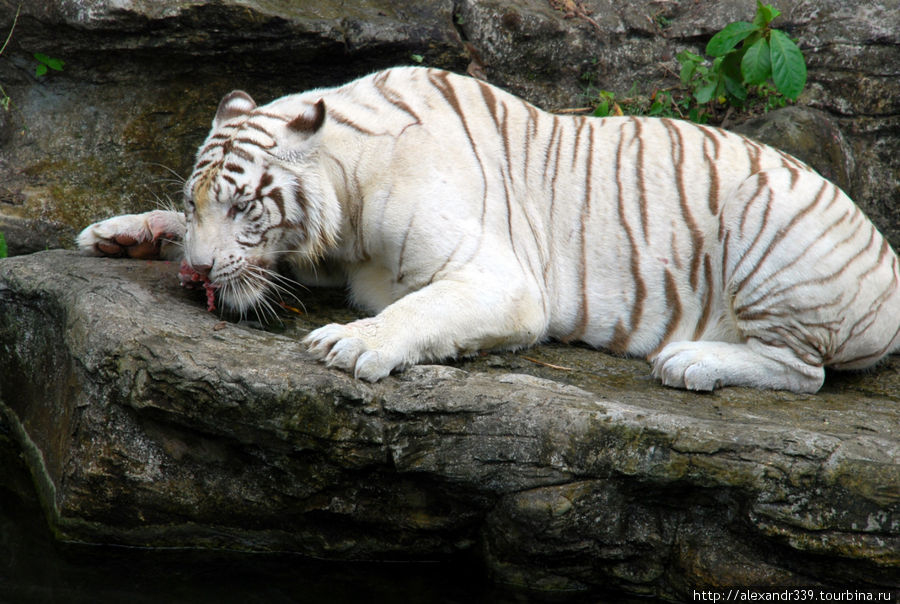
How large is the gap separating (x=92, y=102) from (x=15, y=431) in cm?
210

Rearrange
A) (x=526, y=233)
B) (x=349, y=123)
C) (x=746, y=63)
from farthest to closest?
(x=746, y=63) < (x=526, y=233) < (x=349, y=123)

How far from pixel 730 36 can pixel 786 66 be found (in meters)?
0.34

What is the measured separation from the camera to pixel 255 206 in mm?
3217

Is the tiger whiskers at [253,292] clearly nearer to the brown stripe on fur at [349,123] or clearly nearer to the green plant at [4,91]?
the brown stripe on fur at [349,123]

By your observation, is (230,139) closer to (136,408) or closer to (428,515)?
(136,408)

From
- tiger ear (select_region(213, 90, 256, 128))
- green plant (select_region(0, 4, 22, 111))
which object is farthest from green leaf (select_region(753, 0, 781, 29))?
green plant (select_region(0, 4, 22, 111))

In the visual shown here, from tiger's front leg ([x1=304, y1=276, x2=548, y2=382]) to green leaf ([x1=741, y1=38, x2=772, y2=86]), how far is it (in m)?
2.06

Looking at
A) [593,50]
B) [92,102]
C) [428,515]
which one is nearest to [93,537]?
[428,515]

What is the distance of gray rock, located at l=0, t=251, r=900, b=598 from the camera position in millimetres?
2555

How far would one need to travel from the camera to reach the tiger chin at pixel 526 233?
10.6 ft

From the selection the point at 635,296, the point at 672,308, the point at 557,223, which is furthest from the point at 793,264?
the point at 557,223

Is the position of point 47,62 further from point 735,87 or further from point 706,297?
point 735,87

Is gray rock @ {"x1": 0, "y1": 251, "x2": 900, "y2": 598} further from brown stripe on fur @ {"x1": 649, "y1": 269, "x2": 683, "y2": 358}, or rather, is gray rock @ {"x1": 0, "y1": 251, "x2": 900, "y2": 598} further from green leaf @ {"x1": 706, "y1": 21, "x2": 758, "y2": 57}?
green leaf @ {"x1": 706, "y1": 21, "x2": 758, "y2": 57}

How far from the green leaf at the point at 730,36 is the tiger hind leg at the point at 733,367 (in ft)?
6.52
